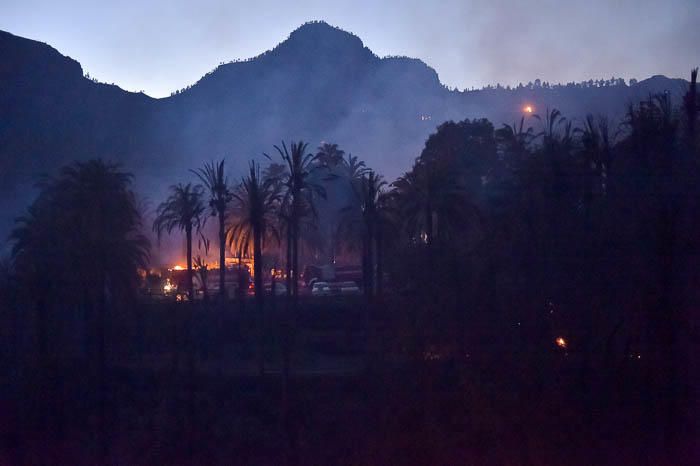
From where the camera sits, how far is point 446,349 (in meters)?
20.5

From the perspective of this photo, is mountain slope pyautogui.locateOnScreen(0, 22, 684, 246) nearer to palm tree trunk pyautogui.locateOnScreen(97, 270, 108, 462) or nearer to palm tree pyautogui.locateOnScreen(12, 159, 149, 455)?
palm tree pyautogui.locateOnScreen(12, 159, 149, 455)

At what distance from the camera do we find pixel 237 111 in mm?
129500

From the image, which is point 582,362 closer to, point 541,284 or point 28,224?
point 541,284

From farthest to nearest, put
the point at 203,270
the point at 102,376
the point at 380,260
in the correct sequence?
the point at 380,260
the point at 203,270
the point at 102,376

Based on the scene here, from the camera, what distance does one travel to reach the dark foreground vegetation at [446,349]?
Answer: 59.0ft

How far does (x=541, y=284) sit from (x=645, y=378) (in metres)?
4.03

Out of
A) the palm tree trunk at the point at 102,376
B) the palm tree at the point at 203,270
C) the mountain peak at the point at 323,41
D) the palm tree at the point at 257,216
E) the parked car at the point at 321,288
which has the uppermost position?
the mountain peak at the point at 323,41

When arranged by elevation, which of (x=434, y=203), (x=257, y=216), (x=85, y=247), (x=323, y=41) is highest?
(x=323, y=41)

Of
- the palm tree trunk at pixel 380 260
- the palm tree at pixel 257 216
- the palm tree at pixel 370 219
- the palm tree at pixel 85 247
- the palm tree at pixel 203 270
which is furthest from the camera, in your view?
the palm tree at pixel 370 219

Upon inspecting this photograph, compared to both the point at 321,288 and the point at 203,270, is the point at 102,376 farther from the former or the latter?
the point at 321,288

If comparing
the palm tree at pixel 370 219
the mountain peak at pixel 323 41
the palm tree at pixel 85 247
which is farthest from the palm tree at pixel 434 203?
→ the mountain peak at pixel 323 41

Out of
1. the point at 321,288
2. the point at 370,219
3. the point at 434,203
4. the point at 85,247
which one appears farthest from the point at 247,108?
the point at 85,247

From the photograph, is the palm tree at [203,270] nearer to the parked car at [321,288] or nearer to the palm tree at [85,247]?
the palm tree at [85,247]

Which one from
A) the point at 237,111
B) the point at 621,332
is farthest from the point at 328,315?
the point at 237,111
